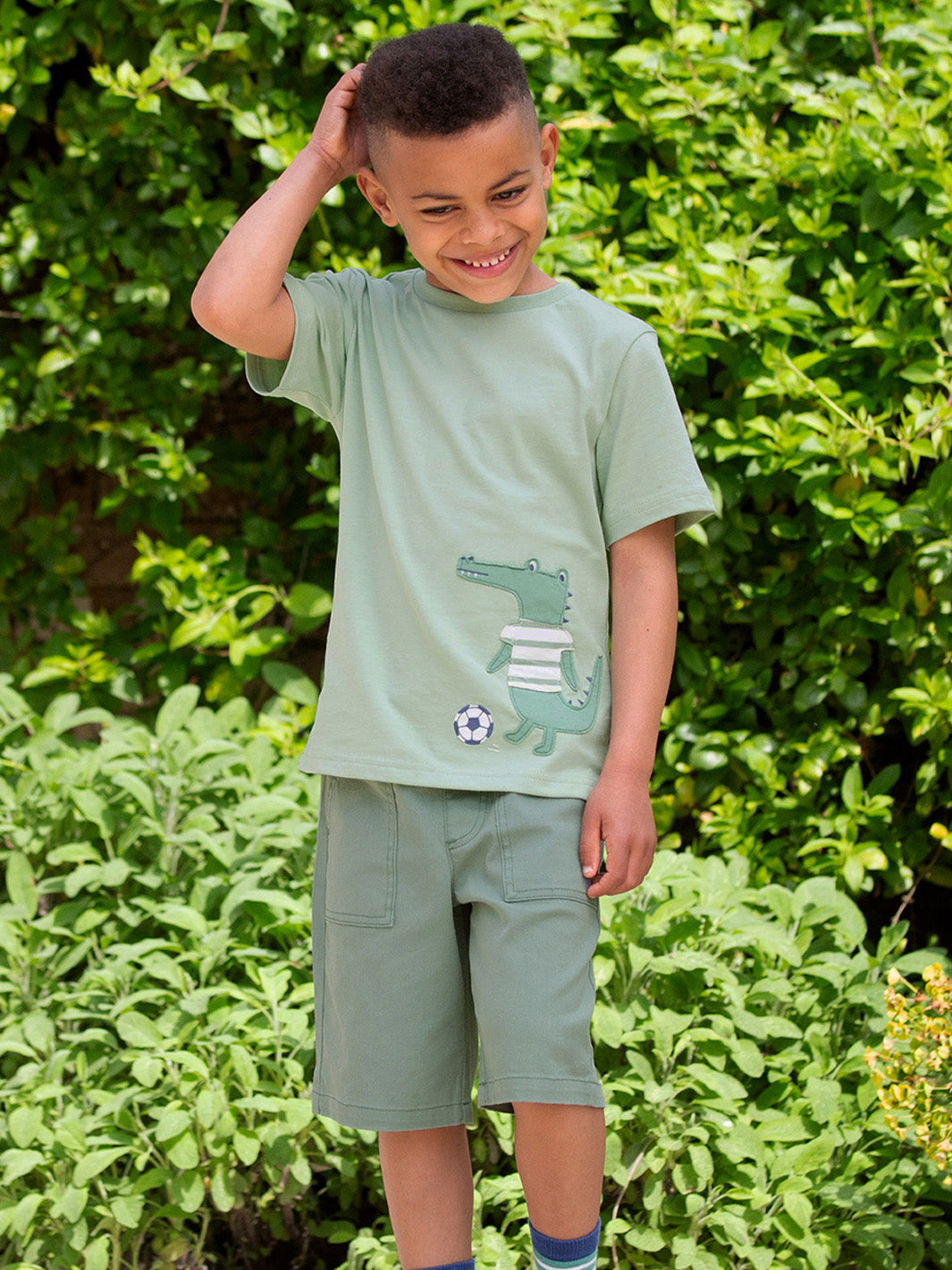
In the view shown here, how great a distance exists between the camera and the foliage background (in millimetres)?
2203

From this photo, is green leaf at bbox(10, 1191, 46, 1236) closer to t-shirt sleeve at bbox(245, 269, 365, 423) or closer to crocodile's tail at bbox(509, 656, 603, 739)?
crocodile's tail at bbox(509, 656, 603, 739)

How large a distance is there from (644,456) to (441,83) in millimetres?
455

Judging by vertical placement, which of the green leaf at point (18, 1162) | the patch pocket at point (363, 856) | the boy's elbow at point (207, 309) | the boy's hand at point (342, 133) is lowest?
the green leaf at point (18, 1162)

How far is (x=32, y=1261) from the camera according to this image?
6.32 ft

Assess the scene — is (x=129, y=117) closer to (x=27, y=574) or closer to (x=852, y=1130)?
(x=27, y=574)

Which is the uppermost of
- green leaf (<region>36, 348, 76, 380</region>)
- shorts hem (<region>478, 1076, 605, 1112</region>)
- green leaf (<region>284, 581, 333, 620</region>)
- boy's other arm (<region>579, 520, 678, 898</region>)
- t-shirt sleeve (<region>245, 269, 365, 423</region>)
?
t-shirt sleeve (<region>245, 269, 365, 423</region>)

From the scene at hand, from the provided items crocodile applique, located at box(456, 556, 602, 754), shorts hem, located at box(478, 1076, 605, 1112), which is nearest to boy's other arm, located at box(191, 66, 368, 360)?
crocodile applique, located at box(456, 556, 602, 754)

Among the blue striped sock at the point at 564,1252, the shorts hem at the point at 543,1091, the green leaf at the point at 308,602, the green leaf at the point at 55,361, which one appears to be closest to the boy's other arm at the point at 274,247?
the shorts hem at the point at 543,1091

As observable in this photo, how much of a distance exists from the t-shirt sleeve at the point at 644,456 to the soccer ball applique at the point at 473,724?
0.86ft

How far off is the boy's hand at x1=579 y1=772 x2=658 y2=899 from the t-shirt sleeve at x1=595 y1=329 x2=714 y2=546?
0.29m

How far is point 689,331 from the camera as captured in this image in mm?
2564

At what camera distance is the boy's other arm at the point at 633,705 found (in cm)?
146

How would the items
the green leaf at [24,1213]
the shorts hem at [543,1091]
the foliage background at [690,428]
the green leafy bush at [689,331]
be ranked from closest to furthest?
the shorts hem at [543,1091] < the green leaf at [24,1213] < the foliage background at [690,428] < the green leafy bush at [689,331]

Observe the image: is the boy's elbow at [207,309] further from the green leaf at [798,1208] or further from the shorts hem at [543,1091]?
the green leaf at [798,1208]
